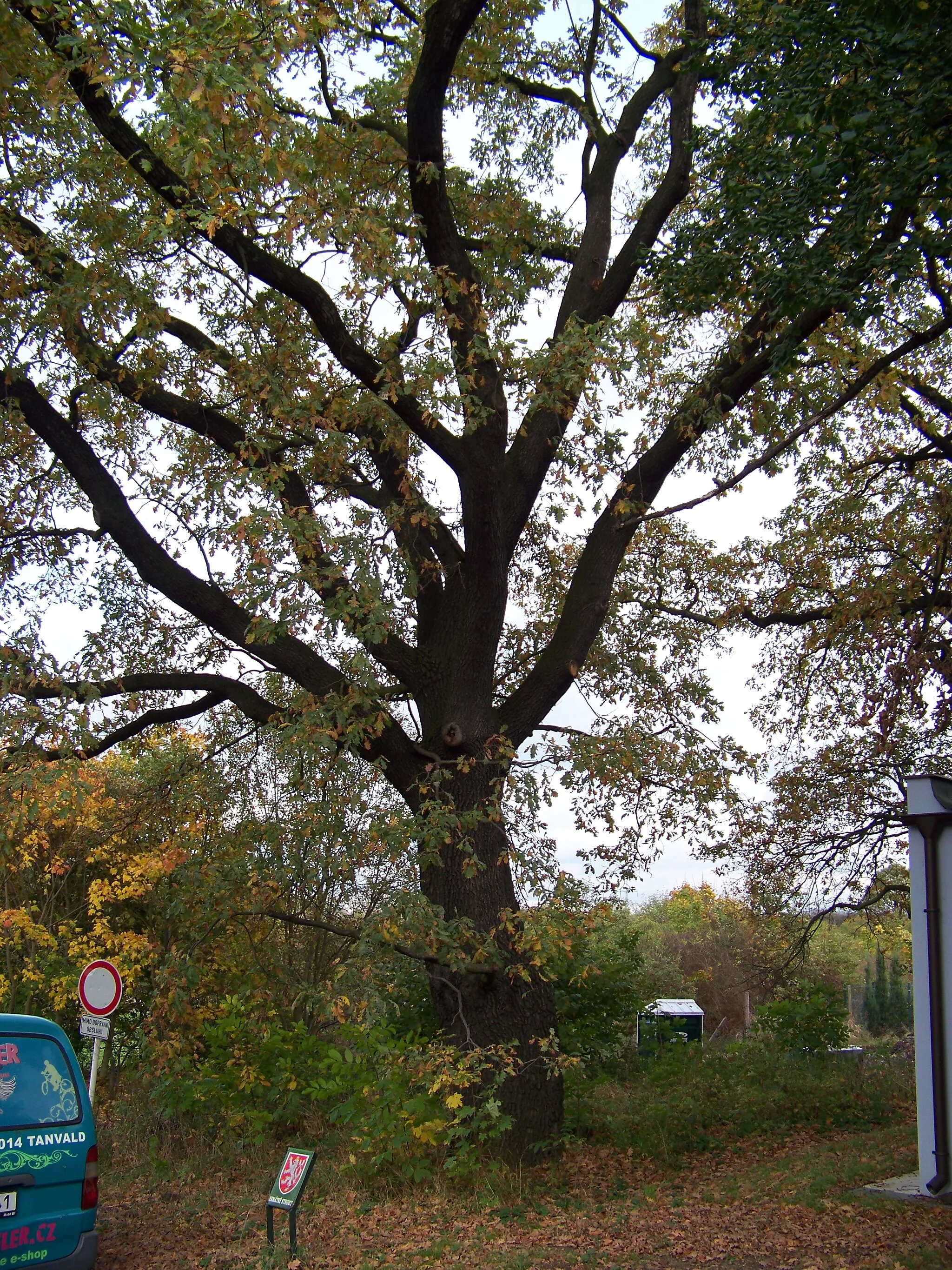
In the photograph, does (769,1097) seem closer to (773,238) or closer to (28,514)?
(773,238)

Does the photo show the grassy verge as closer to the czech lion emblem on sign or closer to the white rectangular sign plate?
the czech lion emblem on sign

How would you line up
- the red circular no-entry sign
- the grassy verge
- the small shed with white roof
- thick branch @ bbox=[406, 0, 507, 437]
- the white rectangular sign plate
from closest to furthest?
thick branch @ bbox=[406, 0, 507, 437], the white rectangular sign plate, the red circular no-entry sign, the grassy verge, the small shed with white roof

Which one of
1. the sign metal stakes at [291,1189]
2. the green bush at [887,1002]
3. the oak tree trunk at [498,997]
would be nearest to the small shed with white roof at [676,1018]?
the oak tree trunk at [498,997]

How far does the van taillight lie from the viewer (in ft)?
20.1

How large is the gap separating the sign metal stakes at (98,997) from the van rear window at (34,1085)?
2.55 metres

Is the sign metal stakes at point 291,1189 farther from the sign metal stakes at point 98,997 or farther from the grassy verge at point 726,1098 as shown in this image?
the grassy verge at point 726,1098

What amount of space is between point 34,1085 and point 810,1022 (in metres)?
10.8

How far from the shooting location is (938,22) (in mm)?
6359

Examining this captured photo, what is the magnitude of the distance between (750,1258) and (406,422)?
266 inches

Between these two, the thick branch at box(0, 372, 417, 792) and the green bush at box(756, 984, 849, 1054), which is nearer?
the thick branch at box(0, 372, 417, 792)

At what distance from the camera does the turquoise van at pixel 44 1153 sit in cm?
573

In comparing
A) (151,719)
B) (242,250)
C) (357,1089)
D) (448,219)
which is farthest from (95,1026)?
(448,219)

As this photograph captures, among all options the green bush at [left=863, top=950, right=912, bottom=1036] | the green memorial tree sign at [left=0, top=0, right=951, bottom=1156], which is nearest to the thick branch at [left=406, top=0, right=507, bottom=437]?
the green memorial tree sign at [left=0, top=0, right=951, bottom=1156]

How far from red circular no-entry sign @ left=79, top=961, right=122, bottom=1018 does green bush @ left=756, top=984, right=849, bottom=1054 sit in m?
9.03
